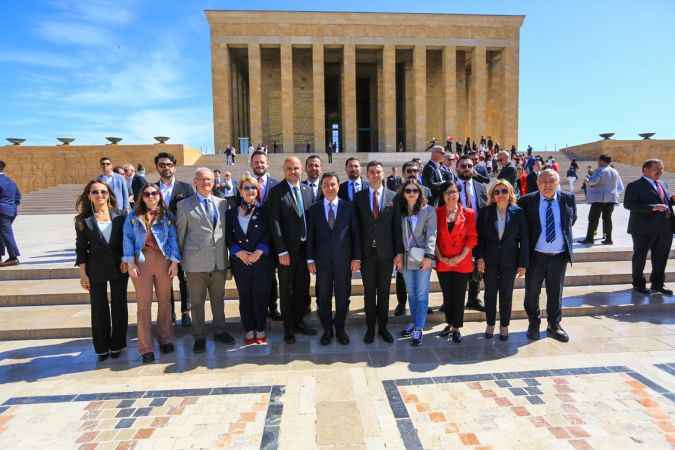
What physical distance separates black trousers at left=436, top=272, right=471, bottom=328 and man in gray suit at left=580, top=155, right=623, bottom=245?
17.0 feet

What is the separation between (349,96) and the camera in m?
31.6

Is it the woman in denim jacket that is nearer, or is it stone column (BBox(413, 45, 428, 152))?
the woman in denim jacket

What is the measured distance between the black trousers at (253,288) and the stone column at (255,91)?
28028 millimetres

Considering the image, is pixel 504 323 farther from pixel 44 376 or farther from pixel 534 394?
pixel 44 376

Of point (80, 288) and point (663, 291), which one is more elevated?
point (80, 288)

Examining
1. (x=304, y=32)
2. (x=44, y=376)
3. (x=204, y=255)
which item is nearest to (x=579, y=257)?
(x=204, y=255)

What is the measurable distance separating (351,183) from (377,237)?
109 cm

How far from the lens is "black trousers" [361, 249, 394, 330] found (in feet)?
15.0

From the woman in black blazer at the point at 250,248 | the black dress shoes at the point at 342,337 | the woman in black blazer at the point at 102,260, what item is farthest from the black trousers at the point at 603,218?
the woman in black blazer at the point at 102,260

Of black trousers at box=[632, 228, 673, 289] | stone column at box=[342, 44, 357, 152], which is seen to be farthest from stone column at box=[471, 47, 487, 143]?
black trousers at box=[632, 228, 673, 289]

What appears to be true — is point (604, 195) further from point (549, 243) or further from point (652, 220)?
point (549, 243)

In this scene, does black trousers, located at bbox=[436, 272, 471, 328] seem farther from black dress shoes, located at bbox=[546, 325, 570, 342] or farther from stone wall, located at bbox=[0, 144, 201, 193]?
stone wall, located at bbox=[0, 144, 201, 193]

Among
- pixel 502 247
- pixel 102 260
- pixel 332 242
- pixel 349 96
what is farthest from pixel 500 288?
pixel 349 96

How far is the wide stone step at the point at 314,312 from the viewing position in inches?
199
